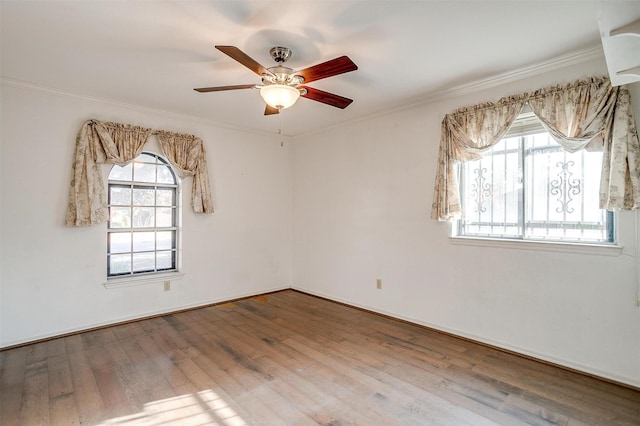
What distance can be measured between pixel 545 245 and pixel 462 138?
1.27 metres

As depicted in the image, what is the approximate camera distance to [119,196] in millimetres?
3959

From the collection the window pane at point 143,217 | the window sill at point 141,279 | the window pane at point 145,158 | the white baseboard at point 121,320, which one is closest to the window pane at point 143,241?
the window pane at point 143,217

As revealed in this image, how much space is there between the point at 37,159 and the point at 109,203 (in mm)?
800

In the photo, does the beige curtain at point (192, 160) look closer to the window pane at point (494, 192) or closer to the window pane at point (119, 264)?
the window pane at point (119, 264)

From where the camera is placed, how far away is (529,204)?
9.88 ft

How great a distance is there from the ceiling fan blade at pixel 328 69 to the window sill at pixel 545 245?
2176 mm

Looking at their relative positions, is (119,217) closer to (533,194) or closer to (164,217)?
(164,217)

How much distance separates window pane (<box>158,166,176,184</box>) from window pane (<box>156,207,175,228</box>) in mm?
373

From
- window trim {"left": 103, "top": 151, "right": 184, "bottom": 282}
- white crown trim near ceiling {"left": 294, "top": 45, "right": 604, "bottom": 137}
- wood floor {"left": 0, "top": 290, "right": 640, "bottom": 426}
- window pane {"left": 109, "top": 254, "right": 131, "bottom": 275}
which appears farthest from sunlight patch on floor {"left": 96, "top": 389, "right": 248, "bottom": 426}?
white crown trim near ceiling {"left": 294, "top": 45, "right": 604, "bottom": 137}

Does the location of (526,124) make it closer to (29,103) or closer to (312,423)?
(312,423)

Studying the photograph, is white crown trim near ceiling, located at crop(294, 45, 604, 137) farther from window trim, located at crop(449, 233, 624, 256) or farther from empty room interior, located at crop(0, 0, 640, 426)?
window trim, located at crop(449, 233, 624, 256)

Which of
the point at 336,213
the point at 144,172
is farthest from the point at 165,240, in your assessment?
the point at 336,213

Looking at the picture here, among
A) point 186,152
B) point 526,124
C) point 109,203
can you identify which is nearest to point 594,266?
point 526,124

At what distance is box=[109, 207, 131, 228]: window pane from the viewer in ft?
12.8
